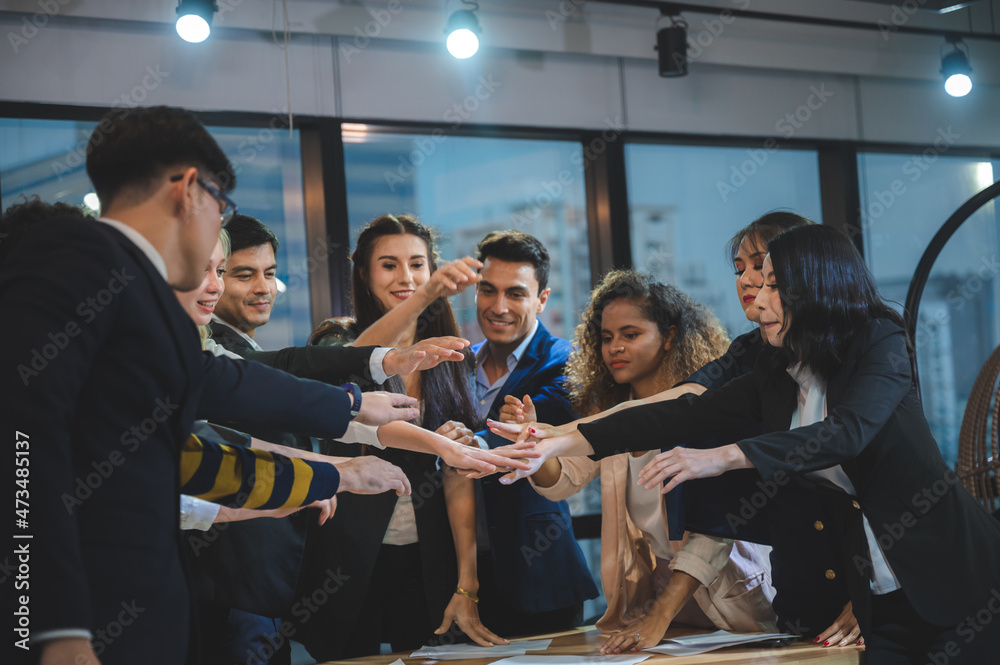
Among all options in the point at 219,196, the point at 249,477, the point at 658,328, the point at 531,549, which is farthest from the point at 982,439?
the point at 219,196

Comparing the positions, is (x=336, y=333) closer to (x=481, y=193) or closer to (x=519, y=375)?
(x=519, y=375)

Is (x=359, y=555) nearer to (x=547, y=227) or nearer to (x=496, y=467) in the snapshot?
(x=496, y=467)

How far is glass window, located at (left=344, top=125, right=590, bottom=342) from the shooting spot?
4.35 metres

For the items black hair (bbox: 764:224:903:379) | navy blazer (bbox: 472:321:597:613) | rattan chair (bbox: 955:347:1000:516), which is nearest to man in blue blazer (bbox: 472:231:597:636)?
navy blazer (bbox: 472:321:597:613)

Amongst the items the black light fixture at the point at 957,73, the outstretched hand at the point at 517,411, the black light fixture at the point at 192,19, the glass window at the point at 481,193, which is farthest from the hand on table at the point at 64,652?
the black light fixture at the point at 957,73

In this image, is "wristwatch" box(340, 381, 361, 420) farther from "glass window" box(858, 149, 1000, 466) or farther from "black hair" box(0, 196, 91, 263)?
"glass window" box(858, 149, 1000, 466)

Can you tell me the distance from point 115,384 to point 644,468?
4.15 ft

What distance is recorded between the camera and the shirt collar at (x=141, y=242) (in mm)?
1277

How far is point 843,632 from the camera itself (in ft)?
7.18

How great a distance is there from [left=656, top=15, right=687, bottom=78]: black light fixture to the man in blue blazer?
5.66 ft

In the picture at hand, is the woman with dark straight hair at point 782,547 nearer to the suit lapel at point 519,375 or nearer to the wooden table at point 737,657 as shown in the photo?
the wooden table at point 737,657

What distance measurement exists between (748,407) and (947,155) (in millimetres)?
4059

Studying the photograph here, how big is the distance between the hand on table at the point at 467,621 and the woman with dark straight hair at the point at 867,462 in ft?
2.67

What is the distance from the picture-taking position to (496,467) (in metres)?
2.37
